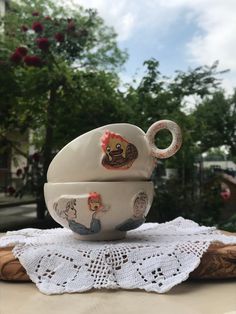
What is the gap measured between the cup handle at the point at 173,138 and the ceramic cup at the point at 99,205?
0.19 feet

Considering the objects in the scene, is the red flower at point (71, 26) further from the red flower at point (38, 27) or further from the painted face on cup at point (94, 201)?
the painted face on cup at point (94, 201)

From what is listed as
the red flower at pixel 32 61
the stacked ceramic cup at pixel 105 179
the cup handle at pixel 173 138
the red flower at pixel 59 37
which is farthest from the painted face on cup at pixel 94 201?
the red flower at pixel 59 37

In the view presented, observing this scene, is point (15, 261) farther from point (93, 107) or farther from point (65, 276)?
point (93, 107)

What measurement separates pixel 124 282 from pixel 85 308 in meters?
0.09

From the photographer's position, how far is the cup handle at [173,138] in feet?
2.37

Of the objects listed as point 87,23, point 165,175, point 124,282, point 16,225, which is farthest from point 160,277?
point 87,23

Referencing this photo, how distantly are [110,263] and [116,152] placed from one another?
0.59 feet

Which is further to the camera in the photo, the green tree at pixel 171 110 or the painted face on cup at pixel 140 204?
the green tree at pixel 171 110

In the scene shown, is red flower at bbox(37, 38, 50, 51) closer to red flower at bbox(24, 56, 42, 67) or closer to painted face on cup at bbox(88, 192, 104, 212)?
red flower at bbox(24, 56, 42, 67)

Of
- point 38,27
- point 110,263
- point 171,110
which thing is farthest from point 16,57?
point 110,263

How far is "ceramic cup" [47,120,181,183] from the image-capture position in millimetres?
693

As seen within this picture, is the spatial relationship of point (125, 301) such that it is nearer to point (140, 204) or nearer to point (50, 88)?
point (140, 204)

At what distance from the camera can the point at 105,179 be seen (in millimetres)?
698

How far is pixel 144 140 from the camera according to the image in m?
0.72
